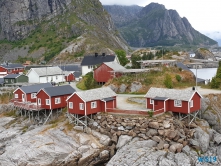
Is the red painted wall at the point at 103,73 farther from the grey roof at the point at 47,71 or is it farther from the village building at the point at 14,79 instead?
the village building at the point at 14,79

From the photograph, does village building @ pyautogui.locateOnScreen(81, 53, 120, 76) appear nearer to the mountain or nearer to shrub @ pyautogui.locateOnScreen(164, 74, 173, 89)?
shrub @ pyautogui.locateOnScreen(164, 74, 173, 89)

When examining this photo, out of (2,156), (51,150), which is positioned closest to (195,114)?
(51,150)

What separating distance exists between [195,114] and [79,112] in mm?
15354

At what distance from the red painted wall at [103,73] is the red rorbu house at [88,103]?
56.0 ft

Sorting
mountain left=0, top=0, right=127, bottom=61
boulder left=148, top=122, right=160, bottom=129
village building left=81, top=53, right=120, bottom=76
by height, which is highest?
mountain left=0, top=0, right=127, bottom=61

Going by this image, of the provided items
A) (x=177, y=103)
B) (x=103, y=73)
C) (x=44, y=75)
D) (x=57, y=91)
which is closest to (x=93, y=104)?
(x=57, y=91)

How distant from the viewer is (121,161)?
1175 inches

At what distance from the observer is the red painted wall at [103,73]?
57.2 m

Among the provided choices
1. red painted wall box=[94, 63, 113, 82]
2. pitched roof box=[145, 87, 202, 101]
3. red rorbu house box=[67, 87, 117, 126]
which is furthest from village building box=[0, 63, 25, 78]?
pitched roof box=[145, 87, 202, 101]

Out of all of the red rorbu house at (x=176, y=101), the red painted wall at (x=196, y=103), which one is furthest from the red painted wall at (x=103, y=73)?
the red painted wall at (x=196, y=103)

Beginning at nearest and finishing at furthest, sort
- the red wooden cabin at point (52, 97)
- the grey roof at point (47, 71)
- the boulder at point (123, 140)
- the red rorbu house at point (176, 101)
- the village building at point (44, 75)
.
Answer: the boulder at point (123, 140) < the red rorbu house at point (176, 101) < the red wooden cabin at point (52, 97) < the village building at point (44, 75) < the grey roof at point (47, 71)

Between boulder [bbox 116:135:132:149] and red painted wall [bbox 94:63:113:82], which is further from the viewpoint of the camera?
red painted wall [bbox 94:63:113:82]

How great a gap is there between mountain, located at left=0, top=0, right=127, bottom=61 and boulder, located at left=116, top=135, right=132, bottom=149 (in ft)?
341

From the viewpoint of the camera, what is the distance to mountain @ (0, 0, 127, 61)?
482 feet
